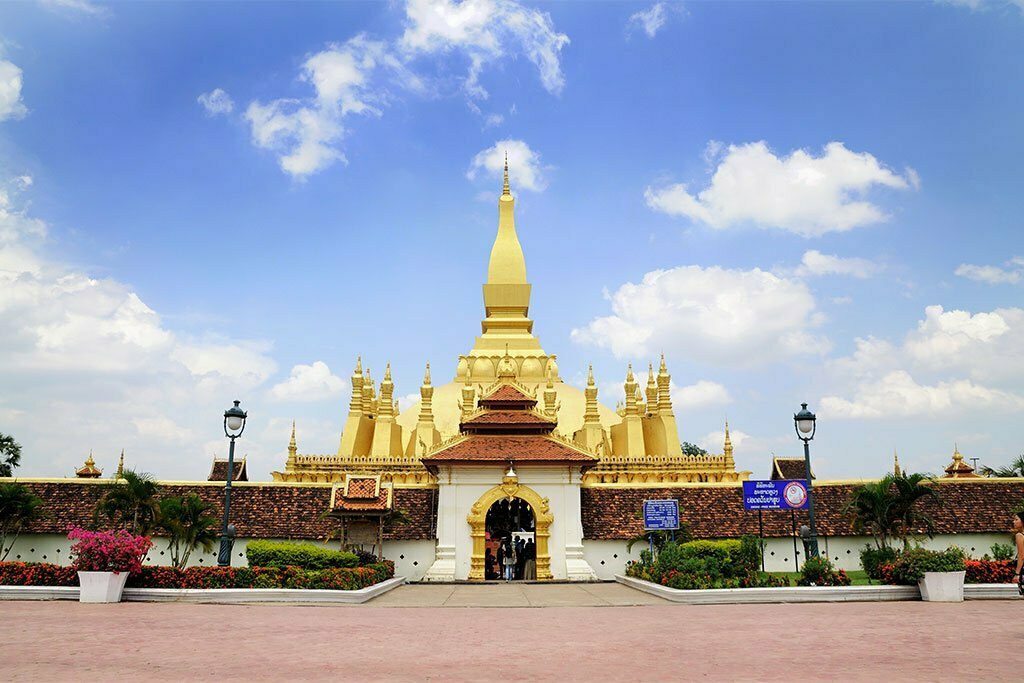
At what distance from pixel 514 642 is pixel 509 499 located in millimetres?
13003

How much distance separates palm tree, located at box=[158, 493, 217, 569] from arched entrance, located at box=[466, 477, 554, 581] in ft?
24.0

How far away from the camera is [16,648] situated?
10.2 metres

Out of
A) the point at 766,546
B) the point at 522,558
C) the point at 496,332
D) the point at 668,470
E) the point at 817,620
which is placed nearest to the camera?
the point at 817,620

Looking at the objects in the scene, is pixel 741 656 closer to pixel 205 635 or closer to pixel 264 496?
pixel 205 635

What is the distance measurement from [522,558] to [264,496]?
8514 mm

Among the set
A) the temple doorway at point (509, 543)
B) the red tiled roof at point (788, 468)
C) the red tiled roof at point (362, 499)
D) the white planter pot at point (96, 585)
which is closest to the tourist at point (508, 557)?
the temple doorway at point (509, 543)

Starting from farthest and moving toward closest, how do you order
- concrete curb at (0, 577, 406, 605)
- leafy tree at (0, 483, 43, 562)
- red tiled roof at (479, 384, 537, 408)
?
red tiled roof at (479, 384, 537, 408) < leafy tree at (0, 483, 43, 562) < concrete curb at (0, 577, 406, 605)

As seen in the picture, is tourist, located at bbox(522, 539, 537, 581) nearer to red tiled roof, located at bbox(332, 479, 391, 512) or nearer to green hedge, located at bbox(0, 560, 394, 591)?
red tiled roof, located at bbox(332, 479, 391, 512)

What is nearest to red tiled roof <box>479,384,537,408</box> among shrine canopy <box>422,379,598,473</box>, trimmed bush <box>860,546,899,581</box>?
shrine canopy <box>422,379,598,473</box>

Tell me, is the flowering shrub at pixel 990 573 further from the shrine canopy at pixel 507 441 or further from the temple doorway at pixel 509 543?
the temple doorway at pixel 509 543

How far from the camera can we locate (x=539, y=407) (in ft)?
125

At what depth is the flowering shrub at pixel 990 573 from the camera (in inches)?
710

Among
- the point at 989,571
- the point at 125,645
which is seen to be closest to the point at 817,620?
the point at 989,571

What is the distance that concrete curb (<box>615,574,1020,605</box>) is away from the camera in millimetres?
17266
